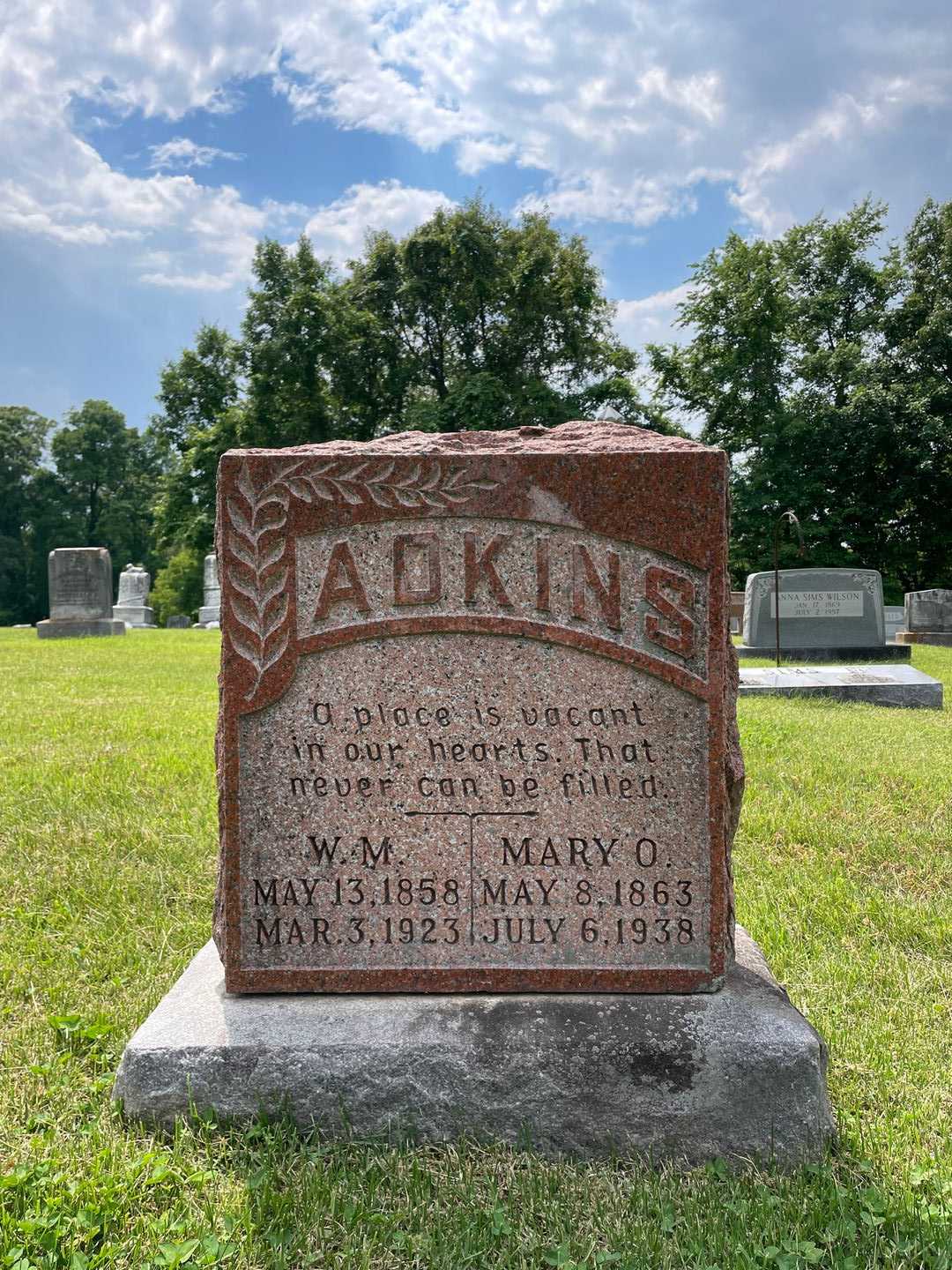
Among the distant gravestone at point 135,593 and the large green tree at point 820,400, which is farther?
the distant gravestone at point 135,593

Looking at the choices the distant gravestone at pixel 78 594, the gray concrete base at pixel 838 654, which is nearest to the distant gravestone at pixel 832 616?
the gray concrete base at pixel 838 654

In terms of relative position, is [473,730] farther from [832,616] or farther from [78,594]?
[78,594]

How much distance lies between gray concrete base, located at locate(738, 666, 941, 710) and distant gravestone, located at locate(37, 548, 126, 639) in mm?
13950

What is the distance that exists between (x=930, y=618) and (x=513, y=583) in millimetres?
20453

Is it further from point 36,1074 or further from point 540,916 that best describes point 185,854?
point 540,916

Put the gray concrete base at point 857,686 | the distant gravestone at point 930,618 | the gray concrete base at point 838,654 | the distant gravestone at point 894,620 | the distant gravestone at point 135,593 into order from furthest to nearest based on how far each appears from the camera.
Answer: the distant gravestone at point 135,593
the distant gravestone at point 894,620
the distant gravestone at point 930,618
the gray concrete base at point 838,654
the gray concrete base at point 857,686

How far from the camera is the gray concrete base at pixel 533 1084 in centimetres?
234

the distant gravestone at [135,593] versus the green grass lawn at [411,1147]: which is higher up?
the distant gravestone at [135,593]

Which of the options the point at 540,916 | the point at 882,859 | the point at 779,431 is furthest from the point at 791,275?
the point at 540,916

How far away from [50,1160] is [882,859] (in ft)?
12.1

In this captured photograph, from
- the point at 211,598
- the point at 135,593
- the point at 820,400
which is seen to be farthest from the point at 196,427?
the point at 820,400

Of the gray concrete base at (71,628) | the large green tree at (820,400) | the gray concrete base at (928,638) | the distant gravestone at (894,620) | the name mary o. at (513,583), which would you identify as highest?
the large green tree at (820,400)

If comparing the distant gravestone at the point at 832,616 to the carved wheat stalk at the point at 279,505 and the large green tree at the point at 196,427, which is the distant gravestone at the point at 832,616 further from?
the large green tree at the point at 196,427

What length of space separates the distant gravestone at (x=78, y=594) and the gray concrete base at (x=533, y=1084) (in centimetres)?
1799
